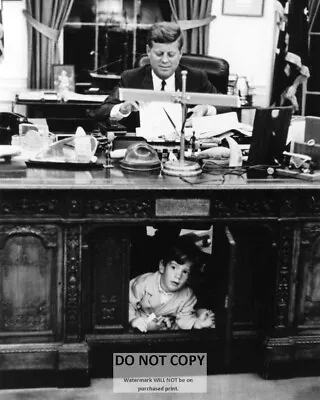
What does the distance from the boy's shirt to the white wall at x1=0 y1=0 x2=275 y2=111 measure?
3.80m

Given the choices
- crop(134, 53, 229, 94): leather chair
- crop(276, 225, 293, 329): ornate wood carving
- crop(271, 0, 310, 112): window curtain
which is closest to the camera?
crop(276, 225, 293, 329): ornate wood carving

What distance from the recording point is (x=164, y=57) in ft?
12.0

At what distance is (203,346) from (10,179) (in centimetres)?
114

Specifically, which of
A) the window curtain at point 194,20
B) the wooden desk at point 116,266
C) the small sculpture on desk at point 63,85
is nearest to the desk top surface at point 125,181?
the wooden desk at point 116,266

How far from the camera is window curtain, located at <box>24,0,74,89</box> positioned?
6066mm

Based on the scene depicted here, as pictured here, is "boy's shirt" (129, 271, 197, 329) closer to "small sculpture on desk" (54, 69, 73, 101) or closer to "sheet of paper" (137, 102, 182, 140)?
"sheet of paper" (137, 102, 182, 140)

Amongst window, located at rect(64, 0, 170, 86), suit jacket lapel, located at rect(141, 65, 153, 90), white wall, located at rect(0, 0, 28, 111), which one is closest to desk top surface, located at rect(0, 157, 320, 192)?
suit jacket lapel, located at rect(141, 65, 153, 90)

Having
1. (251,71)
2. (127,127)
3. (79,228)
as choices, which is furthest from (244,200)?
(251,71)

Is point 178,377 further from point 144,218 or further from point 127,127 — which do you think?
point 127,127

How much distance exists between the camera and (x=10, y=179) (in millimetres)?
2557

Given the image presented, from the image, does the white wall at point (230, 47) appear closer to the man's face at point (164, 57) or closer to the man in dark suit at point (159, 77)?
the man in dark suit at point (159, 77)

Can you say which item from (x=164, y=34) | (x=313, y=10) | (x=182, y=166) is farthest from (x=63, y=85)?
(x=182, y=166)

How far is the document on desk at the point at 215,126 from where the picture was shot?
327 centimetres

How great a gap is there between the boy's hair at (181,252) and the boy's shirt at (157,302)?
106 millimetres
